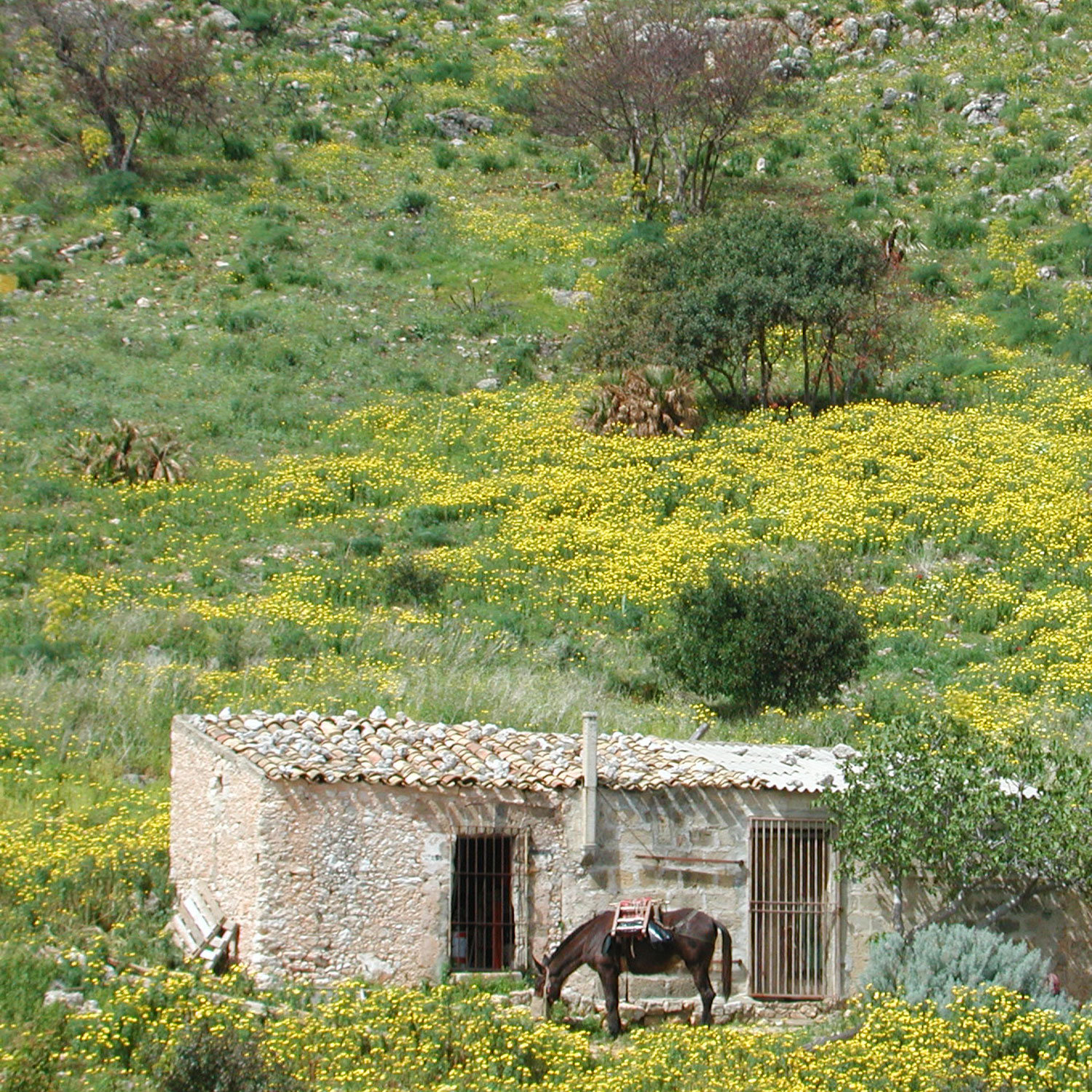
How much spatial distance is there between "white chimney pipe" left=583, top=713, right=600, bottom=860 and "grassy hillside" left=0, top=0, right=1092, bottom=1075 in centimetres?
459


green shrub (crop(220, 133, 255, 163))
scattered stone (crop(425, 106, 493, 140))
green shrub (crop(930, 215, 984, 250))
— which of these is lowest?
green shrub (crop(930, 215, 984, 250))

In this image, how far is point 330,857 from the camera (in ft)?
49.1

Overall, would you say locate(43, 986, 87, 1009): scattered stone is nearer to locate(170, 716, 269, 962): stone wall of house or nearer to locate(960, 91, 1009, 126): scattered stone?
locate(170, 716, 269, 962): stone wall of house

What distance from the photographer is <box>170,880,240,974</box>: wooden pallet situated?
1507 cm

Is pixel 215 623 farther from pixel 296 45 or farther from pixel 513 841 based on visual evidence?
pixel 296 45

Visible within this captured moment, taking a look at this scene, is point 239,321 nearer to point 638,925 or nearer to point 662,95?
point 662,95

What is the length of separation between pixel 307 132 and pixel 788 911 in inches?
1555

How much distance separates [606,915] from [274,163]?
37.0 meters

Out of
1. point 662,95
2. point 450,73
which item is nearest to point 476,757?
point 662,95

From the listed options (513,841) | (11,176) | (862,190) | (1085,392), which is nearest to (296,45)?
(11,176)

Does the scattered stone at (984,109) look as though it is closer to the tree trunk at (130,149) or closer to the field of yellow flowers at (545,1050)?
the tree trunk at (130,149)

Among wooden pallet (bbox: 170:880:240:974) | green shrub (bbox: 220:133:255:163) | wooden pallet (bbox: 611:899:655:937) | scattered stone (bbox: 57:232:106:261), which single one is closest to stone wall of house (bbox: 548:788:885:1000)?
wooden pallet (bbox: 611:899:655:937)

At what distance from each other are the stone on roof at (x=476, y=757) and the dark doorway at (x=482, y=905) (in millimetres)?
671

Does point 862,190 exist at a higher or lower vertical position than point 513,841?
higher
